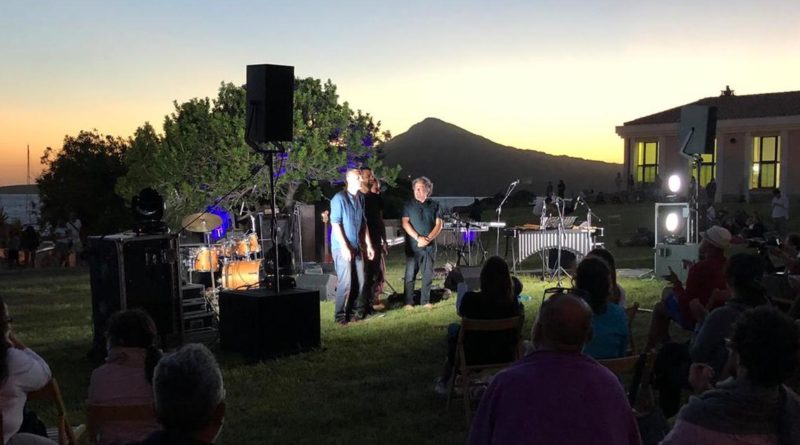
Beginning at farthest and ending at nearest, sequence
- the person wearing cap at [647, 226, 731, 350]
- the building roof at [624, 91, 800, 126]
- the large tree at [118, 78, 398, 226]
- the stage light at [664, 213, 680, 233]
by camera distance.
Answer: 1. the building roof at [624, 91, 800, 126]
2. the large tree at [118, 78, 398, 226]
3. the stage light at [664, 213, 680, 233]
4. the person wearing cap at [647, 226, 731, 350]

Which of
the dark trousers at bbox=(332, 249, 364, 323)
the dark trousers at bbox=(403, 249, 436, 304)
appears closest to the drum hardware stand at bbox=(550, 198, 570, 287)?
the dark trousers at bbox=(403, 249, 436, 304)

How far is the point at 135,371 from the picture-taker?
329 cm

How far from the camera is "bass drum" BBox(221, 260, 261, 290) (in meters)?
10.0

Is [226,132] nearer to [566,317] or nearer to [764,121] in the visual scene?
[566,317]

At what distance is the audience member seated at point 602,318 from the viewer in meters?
3.95

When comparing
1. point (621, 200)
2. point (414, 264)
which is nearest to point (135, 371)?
point (414, 264)

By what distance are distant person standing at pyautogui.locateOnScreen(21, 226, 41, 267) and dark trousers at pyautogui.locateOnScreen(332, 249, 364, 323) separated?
Result: 59.5 feet

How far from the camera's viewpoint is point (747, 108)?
34.8m

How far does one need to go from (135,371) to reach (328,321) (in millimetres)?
5770

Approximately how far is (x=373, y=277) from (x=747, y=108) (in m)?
31.3

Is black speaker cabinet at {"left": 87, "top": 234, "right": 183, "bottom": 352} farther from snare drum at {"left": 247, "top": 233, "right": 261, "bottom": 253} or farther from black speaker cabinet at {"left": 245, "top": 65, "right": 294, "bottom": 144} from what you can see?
snare drum at {"left": 247, "top": 233, "right": 261, "bottom": 253}

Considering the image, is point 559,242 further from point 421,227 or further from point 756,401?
point 756,401

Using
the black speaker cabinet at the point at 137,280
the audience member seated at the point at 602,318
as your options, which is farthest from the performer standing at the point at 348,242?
the audience member seated at the point at 602,318

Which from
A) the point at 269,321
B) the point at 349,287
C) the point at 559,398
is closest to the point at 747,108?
the point at 349,287
